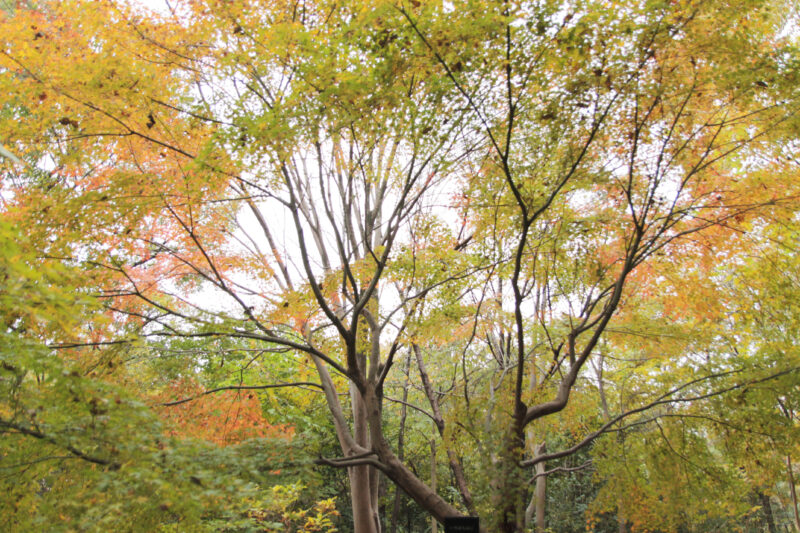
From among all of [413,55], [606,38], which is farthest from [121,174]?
[606,38]

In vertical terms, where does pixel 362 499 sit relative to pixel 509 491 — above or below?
below

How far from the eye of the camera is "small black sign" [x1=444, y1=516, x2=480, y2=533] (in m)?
4.16

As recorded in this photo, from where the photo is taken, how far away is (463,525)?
4.20 metres

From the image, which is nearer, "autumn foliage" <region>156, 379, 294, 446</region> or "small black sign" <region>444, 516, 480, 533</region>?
"small black sign" <region>444, 516, 480, 533</region>

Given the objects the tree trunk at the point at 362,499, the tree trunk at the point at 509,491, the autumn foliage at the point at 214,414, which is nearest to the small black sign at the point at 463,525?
the tree trunk at the point at 509,491

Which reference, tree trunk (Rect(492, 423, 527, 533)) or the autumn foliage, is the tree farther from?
the autumn foliage

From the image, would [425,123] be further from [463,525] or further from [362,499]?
[362,499]

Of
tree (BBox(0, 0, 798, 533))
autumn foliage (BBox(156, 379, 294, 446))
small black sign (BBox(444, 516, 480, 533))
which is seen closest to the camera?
tree (BBox(0, 0, 798, 533))

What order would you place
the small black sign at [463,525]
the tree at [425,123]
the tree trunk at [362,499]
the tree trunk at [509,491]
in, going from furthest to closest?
1. the tree trunk at [362,499]
2. the small black sign at [463,525]
3. the tree trunk at [509,491]
4. the tree at [425,123]

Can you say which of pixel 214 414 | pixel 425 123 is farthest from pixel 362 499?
pixel 425 123

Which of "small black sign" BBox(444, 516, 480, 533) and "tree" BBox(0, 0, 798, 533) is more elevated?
"tree" BBox(0, 0, 798, 533)

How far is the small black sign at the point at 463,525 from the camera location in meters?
4.16

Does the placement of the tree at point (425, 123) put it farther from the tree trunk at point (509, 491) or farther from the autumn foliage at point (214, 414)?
the autumn foliage at point (214, 414)

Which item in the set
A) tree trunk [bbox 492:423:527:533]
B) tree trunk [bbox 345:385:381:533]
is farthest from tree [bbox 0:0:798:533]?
tree trunk [bbox 345:385:381:533]
